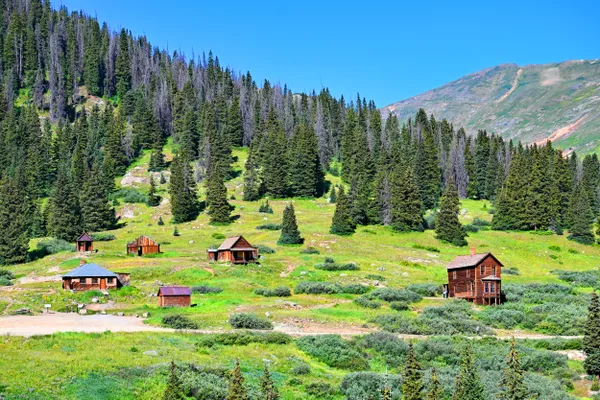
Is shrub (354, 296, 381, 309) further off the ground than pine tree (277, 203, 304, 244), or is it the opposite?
pine tree (277, 203, 304, 244)

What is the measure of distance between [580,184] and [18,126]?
5022 inches

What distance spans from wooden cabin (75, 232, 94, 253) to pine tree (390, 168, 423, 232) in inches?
2025

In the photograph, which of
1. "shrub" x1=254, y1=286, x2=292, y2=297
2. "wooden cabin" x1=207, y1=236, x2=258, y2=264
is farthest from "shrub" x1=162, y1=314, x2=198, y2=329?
"wooden cabin" x1=207, y1=236, x2=258, y2=264

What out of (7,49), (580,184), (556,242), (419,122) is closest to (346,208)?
(556,242)

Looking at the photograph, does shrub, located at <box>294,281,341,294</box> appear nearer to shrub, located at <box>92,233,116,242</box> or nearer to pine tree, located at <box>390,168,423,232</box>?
pine tree, located at <box>390,168,423,232</box>

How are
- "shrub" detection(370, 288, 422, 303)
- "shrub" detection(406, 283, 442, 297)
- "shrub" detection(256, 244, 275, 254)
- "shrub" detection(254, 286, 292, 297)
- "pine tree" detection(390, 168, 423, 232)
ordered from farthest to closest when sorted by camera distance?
1. "pine tree" detection(390, 168, 423, 232)
2. "shrub" detection(256, 244, 275, 254)
3. "shrub" detection(406, 283, 442, 297)
4. "shrub" detection(254, 286, 292, 297)
5. "shrub" detection(370, 288, 422, 303)

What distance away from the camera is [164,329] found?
47.3m

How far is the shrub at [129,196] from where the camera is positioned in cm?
12406

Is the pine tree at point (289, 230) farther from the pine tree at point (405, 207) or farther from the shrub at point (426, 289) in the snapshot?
the shrub at point (426, 289)

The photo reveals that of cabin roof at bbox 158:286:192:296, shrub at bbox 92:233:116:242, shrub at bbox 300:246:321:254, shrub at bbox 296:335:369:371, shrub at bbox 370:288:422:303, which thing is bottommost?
shrub at bbox 296:335:369:371

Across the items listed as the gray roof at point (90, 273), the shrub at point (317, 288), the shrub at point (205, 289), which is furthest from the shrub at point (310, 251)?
the gray roof at point (90, 273)

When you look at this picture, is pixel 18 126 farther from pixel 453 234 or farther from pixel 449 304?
pixel 449 304

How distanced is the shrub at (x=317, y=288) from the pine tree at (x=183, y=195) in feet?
167

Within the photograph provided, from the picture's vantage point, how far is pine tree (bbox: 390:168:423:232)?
349ft
